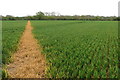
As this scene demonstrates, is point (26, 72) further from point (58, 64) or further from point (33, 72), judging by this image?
point (58, 64)

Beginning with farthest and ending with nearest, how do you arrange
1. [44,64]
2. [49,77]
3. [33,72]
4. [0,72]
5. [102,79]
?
[44,64] → [33,72] → [0,72] → [49,77] → [102,79]

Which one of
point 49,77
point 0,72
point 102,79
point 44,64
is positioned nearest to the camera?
point 102,79

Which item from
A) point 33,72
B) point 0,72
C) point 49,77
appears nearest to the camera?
point 49,77

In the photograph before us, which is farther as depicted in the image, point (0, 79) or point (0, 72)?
point (0, 72)

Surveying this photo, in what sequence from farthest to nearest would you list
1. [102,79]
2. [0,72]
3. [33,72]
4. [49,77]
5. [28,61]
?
[28,61] → [33,72] → [0,72] → [49,77] → [102,79]

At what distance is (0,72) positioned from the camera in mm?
4957

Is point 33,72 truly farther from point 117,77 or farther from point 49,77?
point 117,77

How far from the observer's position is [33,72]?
17.4 ft

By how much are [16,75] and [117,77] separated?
10.5 ft

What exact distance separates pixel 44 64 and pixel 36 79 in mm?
1412

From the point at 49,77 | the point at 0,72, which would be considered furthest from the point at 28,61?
the point at 49,77

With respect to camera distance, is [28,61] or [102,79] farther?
[28,61]

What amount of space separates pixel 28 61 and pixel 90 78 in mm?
3198

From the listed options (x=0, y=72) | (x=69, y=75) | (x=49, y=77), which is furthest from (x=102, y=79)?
(x=0, y=72)
